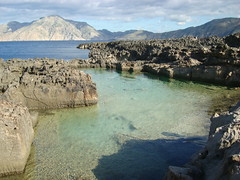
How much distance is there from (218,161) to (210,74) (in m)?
21.5

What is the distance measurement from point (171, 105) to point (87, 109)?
243 inches

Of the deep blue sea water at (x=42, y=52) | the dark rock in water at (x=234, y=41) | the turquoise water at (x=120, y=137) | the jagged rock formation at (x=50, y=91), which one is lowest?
the turquoise water at (x=120, y=137)

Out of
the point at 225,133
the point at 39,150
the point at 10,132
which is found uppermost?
the point at 225,133

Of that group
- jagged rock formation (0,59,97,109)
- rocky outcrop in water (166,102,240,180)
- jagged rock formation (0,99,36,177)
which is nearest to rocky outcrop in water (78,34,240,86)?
jagged rock formation (0,59,97,109)

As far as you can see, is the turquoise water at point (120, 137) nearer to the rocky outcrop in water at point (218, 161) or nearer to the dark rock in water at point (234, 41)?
the rocky outcrop in water at point (218, 161)

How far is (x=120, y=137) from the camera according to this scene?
40.3 ft

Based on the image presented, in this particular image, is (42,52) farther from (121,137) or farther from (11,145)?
(11,145)

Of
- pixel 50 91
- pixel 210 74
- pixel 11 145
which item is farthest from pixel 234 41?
pixel 11 145

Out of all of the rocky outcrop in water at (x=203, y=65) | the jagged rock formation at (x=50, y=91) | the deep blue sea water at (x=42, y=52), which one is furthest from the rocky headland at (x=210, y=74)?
the deep blue sea water at (x=42, y=52)

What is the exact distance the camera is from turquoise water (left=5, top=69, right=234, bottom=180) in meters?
9.34

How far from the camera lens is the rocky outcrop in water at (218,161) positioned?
5.19m

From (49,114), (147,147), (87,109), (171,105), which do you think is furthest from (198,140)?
(49,114)

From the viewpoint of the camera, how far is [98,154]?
34.6 feet

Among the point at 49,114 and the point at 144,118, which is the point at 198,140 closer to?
the point at 144,118
